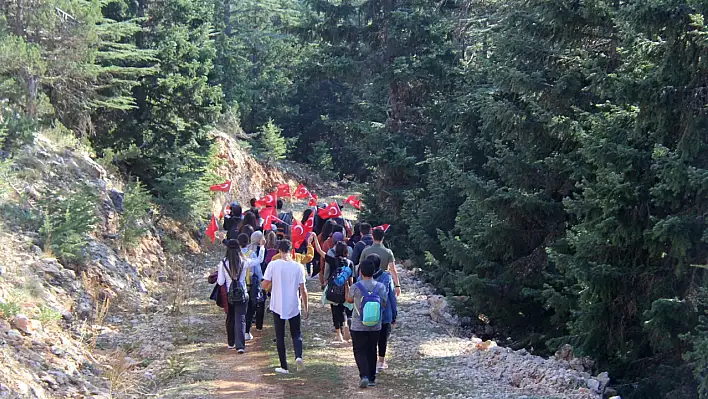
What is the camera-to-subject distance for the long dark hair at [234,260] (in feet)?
34.5

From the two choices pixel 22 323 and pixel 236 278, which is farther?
pixel 236 278

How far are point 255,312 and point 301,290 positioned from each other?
112 inches

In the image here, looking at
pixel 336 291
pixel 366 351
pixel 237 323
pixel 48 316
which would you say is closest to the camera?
pixel 366 351

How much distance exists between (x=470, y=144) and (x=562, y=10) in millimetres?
5000

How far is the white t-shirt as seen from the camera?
9539mm

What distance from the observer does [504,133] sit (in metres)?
14.0

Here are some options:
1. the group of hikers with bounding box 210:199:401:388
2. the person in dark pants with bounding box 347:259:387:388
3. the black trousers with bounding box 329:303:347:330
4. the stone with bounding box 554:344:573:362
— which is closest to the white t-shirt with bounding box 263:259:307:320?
the group of hikers with bounding box 210:199:401:388

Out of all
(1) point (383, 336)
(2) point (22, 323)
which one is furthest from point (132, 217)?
(1) point (383, 336)

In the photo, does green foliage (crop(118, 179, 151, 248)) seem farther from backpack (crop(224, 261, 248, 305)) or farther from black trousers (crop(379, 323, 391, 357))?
black trousers (crop(379, 323, 391, 357))

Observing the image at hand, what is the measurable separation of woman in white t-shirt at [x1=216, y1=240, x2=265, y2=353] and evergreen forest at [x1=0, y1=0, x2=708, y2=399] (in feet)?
14.8

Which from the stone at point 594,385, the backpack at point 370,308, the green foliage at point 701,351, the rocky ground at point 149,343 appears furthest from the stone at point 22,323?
the green foliage at point 701,351

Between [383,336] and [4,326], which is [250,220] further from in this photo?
[4,326]

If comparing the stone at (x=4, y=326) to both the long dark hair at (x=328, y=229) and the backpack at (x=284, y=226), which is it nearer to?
the backpack at (x=284, y=226)

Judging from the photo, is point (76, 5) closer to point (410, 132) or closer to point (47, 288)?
point (47, 288)
